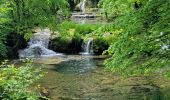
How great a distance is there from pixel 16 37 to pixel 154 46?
19.1 meters

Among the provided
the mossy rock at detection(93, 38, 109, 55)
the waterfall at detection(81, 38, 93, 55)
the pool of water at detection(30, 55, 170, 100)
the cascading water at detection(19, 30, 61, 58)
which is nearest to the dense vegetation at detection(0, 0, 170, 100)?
the pool of water at detection(30, 55, 170, 100)

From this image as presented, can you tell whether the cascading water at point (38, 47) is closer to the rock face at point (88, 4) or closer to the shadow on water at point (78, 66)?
the shadow on water at point (78, 66)

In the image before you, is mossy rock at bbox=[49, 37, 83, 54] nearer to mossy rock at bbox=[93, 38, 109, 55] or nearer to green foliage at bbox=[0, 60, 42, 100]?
mossy rock at bbox=[93, 38, 109, 55]

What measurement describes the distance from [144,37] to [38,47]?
1947 cm

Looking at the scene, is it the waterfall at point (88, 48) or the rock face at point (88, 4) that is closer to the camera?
the waterfall at point (88, 48)

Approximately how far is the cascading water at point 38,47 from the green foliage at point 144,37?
698 inches

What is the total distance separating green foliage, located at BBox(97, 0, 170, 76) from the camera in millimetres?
7574

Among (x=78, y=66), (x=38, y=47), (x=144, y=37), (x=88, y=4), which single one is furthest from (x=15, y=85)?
(x=88, y=4)

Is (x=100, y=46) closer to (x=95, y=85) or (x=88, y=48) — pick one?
(x=88, y=48)

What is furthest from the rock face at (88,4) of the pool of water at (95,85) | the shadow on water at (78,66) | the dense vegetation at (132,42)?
the dense vegetation at (132,42)

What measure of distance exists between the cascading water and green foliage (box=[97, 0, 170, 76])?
58.2ft

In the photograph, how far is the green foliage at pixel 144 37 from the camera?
7.57m

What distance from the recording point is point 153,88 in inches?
597

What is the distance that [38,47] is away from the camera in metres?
27.1
